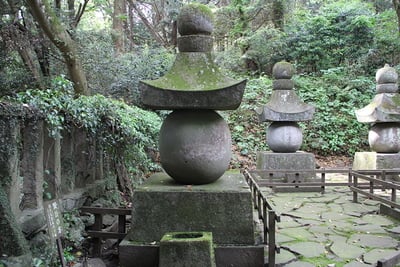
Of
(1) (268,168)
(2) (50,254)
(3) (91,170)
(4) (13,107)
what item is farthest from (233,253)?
(1) (268,168)

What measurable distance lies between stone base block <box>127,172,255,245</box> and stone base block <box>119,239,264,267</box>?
4.1 inches

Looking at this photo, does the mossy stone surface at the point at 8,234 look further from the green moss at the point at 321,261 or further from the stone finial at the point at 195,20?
the green moss at the point at 321,261

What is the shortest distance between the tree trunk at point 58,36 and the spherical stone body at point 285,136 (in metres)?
4.81

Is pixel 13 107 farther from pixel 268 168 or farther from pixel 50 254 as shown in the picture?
pixel 268 168

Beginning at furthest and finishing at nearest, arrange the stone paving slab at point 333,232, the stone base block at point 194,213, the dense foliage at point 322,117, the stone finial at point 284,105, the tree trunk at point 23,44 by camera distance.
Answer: the dense foliage at point 322,117 → the stone finial at point 284,105 → the tree trunk at point 23,44 → the stone paving slab at point 333,232 → the stone base block at point 194,213

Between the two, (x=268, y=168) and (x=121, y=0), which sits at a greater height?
(x=121, y=0)

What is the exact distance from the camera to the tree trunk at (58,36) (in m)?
6.98

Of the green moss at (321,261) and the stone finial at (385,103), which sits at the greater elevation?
the stone finial at (385,103)

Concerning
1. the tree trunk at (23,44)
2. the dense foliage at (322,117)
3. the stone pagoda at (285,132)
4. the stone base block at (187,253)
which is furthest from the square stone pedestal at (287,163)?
the stone base block at (187,253)

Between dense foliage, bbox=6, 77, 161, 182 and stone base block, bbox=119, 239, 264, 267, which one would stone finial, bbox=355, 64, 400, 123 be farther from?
stone base block, bbox=119, 239, 264, 267

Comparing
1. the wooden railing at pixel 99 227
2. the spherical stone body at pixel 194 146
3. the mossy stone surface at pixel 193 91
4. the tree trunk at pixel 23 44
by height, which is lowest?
the wooden railing at pixel 99 227

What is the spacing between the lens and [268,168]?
931 centimetres

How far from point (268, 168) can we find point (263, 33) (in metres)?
10.8

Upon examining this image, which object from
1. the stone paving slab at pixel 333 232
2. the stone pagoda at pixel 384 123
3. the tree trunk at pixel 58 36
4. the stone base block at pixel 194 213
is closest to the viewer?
the stone base block at pixel 194 213
